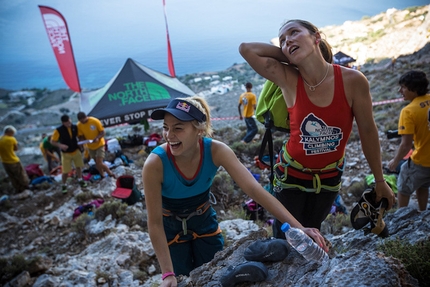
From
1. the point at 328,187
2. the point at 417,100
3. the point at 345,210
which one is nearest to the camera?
the point at 328,187

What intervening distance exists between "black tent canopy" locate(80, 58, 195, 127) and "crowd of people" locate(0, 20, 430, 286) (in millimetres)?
9062

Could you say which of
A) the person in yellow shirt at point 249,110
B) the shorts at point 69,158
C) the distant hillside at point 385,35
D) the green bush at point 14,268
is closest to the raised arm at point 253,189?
the green bush at point 14,268

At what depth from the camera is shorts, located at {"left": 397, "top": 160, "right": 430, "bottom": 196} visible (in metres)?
3.35

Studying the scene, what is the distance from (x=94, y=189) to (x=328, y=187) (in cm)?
673

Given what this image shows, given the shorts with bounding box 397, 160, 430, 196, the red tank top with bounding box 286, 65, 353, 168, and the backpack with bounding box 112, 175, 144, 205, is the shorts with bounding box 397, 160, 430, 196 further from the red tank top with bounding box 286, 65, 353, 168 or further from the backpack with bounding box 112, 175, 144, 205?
the backpack with bounding box 112, 175, 144, 205

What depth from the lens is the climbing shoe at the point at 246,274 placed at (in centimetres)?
163

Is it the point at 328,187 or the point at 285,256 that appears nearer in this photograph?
the point at 285,256

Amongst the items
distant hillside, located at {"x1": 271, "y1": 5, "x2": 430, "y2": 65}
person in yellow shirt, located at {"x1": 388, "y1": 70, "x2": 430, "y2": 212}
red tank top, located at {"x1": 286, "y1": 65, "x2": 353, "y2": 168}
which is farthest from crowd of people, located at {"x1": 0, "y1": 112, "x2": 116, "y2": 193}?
distant hillside, located at {"x1": 271, "y1": 5, "x2": 430, "y2": 65}

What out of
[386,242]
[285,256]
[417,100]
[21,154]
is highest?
[417,100]

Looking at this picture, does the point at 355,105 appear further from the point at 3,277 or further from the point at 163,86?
the point at 163,86

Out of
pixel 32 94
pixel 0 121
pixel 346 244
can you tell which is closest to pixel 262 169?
pixel 346 244

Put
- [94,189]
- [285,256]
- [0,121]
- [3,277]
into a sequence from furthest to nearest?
[0,121] < [94,189] < [3,277] < [285,256]

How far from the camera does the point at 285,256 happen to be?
175cm

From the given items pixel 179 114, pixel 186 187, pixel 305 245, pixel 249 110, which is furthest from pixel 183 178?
pixel 249 110
